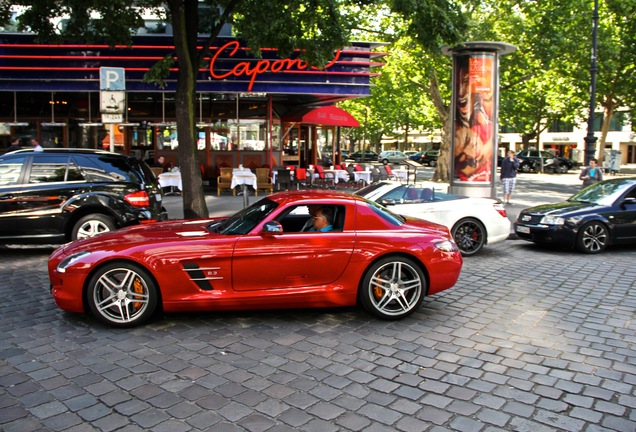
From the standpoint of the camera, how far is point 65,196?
8.89 meters

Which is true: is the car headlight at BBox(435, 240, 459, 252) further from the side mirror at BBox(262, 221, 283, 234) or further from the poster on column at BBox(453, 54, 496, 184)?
the poster on column at BBox(453, 54, 496, 184)

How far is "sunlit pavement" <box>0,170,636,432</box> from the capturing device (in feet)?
12.0

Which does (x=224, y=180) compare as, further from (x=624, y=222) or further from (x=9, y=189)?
(x=624, y=222)

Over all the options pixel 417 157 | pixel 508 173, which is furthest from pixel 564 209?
pixel 417 157

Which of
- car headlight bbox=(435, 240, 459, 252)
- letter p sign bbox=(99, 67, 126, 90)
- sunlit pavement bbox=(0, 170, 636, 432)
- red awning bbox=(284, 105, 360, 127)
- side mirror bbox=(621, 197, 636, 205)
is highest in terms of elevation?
red awning bbox=(284, 105, 360, 127)

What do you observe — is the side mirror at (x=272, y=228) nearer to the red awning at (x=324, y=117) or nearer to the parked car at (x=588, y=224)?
the parked car at (x=588, y=224)

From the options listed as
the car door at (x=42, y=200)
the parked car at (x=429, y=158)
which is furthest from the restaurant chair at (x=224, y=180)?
the parked car at (x=429, y=158)

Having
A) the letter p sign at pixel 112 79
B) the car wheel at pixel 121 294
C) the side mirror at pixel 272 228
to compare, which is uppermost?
the letter p sign at pixel 112 79

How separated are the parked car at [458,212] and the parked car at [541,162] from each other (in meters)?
36.4

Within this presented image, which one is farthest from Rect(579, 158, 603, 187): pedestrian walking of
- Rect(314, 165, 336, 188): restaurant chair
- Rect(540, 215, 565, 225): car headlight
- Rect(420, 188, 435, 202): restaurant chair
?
Rect(314, 165, 336, 188): restaurant chair

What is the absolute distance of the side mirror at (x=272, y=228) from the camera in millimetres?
5531

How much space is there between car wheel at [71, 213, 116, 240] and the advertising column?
9535 millimetres

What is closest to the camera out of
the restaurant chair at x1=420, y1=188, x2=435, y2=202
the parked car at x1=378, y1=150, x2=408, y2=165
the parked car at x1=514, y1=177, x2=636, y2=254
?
the restaurant chair at x1=420, y1=188, x2=435, y2=202

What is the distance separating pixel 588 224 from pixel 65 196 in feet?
31.0
